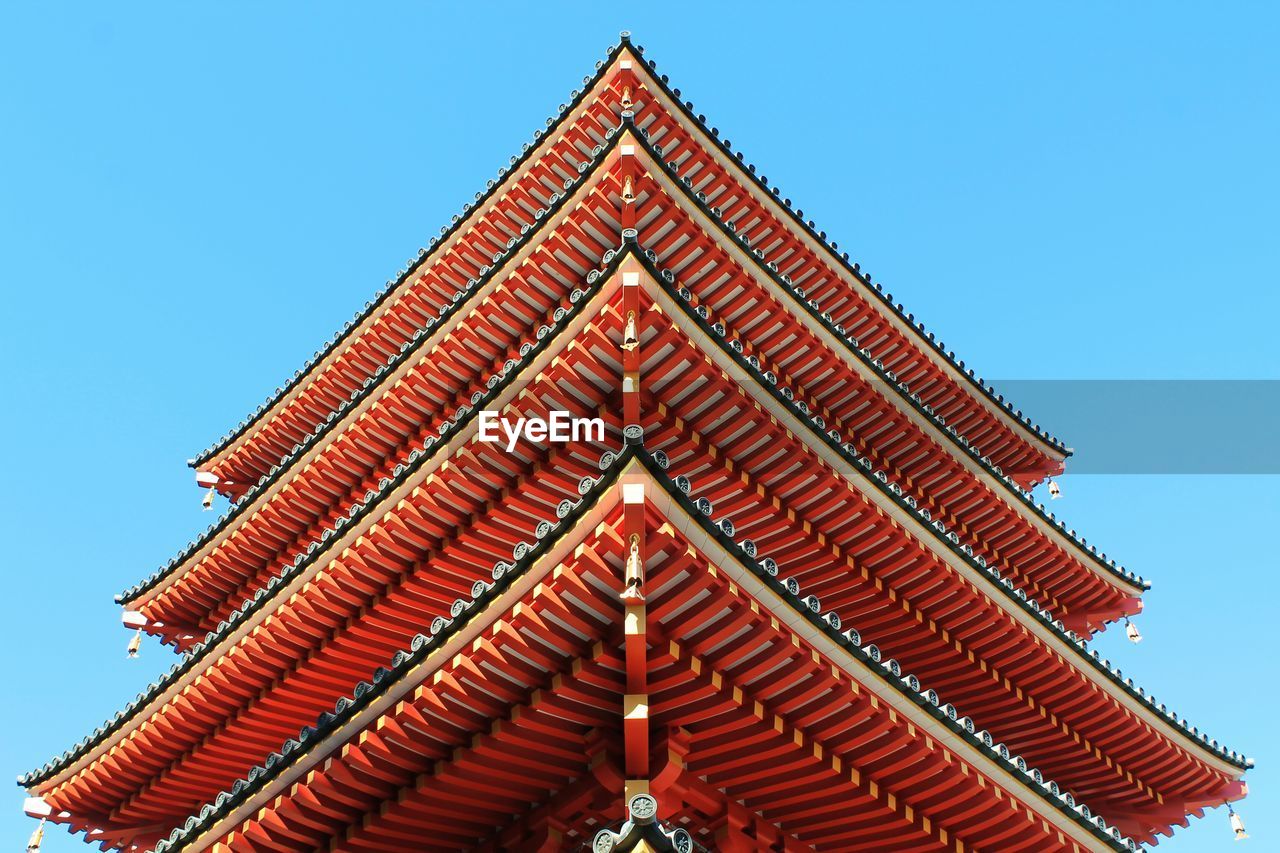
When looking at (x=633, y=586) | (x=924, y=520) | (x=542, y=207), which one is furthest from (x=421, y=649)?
(x=542, y=207)

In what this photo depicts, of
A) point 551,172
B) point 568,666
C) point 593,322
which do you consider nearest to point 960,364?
point 551,172

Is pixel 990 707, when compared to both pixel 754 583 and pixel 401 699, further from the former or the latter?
pixel 401 699

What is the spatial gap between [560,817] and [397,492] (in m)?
4.28

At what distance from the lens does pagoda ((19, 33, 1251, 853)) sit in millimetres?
7762

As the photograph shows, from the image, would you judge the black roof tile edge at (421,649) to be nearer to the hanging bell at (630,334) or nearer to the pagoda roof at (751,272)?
the hanging bell at (630,334)

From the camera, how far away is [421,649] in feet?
26.0

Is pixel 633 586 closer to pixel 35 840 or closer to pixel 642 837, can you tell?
pixel 642 837

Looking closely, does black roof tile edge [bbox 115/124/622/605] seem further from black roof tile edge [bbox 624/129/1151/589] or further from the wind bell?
the wind bell

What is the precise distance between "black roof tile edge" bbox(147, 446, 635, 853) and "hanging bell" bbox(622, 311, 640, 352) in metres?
2.47

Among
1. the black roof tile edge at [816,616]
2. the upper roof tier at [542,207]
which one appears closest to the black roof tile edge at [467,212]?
the upper roof tier at [542,207]

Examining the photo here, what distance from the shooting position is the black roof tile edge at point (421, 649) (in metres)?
7.52
